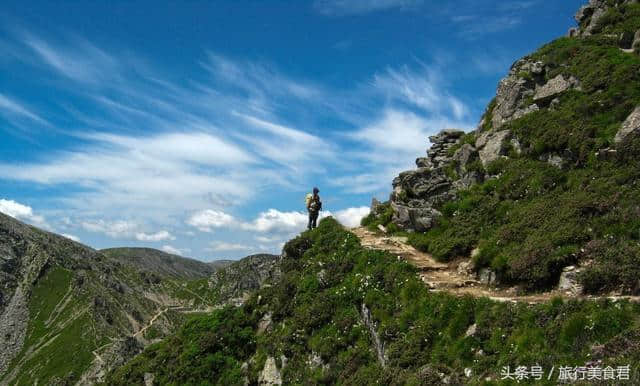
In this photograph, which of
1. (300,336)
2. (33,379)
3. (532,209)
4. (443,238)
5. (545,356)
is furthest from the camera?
(33,379)

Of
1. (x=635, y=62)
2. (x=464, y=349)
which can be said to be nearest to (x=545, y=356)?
(x=464, y=349)

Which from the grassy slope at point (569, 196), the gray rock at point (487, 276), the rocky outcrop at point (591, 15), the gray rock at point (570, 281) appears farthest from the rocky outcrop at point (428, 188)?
the rocky outcrop at point (591, 15)

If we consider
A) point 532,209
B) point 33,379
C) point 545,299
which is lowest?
point 33,379

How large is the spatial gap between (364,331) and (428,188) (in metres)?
14.4

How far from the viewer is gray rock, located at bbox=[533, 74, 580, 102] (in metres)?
30.9

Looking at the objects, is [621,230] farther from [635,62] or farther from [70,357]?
[70,357]

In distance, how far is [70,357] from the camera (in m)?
200

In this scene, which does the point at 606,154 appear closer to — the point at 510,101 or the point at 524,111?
the point at 524,111

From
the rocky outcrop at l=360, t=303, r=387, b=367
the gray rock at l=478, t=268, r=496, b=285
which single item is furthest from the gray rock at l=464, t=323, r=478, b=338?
the gray rock at l=478, t=268, r=496, b=285

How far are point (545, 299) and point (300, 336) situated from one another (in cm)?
1306

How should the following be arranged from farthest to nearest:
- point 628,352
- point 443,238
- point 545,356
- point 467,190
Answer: point 467,190 → point 443,238 → point 545,356 → point 628,352

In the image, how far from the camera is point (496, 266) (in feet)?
68.3

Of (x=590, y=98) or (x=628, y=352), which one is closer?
(x=628, y=352)

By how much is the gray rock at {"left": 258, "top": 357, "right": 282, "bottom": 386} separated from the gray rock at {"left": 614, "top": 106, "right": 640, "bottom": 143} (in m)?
22.0
